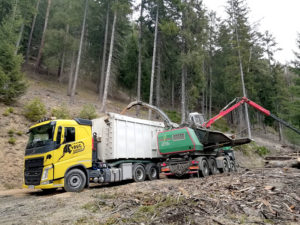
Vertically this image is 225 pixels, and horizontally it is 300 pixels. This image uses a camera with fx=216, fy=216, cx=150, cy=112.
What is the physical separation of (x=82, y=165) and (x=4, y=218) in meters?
3.87

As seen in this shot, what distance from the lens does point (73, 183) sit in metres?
8.41

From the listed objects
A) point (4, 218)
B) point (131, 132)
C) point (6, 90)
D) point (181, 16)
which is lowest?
point (4, 218)

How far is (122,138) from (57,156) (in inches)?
130

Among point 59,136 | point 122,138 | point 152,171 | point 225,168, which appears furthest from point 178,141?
point 59,136

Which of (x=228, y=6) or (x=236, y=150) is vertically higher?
(x=228, y=6)

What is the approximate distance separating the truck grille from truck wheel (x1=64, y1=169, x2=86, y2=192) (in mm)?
975

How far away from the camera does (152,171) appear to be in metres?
12.1

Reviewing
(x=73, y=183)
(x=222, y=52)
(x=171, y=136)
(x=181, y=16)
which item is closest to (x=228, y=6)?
(x=222, y=52)

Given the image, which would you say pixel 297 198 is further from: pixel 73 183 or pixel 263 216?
pixel 73 183

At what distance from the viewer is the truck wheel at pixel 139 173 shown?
426 inches

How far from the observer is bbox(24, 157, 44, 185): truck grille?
25.9 feet

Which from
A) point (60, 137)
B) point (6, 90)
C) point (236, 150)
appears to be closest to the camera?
point (60, 137)

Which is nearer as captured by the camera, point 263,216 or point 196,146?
point 263,216

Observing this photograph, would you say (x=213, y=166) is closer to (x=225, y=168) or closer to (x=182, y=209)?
(x=225, y=168)
